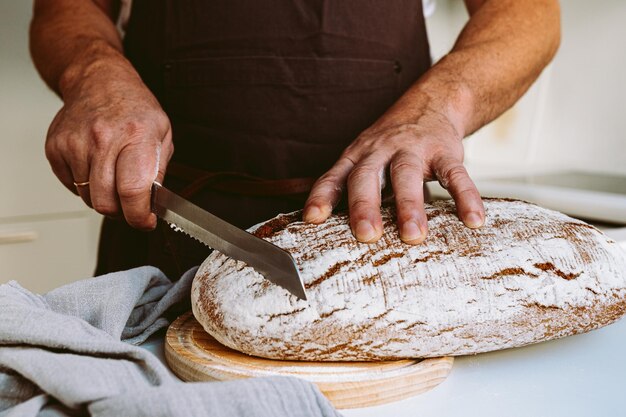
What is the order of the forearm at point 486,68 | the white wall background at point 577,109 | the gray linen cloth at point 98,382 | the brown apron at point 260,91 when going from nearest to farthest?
the gray linen cloth at point 98,382
the forearm at point 486,68
the brown apron at point 260,91
the white wall background at point 577,109

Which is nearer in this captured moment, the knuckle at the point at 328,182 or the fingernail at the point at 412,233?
the fingernail at the point at 412,233

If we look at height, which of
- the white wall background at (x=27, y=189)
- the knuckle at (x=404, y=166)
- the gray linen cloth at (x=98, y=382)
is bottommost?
the white wall background at (x=27, y=189)

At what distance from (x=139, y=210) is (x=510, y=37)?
0.74m

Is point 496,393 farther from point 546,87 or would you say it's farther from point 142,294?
point 546,87

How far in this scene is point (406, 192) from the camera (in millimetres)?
769

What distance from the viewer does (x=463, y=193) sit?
78 cm

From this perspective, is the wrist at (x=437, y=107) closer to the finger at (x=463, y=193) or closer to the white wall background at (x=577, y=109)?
the finger at (x=463, y=193)

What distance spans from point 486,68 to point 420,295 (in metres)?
0.56

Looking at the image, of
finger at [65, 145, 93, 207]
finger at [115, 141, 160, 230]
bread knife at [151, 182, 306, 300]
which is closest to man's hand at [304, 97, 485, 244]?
bread knife at [151, 182, 306, 300]

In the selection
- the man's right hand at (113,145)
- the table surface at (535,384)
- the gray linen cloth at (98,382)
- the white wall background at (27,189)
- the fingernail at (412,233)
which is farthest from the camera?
the white wall background at (27,189)

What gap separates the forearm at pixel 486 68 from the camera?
3.22 feet

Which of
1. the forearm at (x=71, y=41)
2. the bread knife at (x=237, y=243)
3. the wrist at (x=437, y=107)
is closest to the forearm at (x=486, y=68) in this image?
the wrist at (x=437, y=107)

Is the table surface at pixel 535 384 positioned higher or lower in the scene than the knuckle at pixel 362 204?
lower

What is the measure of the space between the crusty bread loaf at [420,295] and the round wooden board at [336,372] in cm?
1
